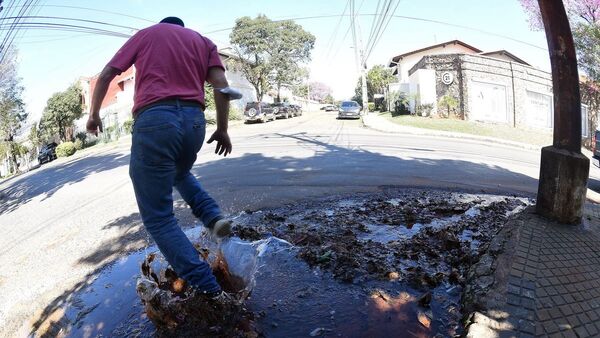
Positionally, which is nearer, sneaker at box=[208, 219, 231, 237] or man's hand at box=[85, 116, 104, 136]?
man's hand at box=[85, 116, 104, 136]

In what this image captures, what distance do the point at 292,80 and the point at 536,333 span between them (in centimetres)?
4411

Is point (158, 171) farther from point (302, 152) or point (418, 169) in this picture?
point (302, 152)

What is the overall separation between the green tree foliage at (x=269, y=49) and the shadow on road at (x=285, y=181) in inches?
1199

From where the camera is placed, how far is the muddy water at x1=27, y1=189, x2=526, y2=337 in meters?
2.41

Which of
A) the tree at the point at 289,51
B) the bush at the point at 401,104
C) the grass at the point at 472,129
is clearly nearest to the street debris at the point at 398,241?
the grass at the point at 472,129

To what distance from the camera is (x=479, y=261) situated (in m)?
3.01

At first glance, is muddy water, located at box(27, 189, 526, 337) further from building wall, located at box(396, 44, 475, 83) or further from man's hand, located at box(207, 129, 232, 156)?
building wall, located at box(396, 44, 475, 83)

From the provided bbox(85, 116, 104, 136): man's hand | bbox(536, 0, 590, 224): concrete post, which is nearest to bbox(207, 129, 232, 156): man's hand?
bbox(85, 116, 104, 136): man's hand

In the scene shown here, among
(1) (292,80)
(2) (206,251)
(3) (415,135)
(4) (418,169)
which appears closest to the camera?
(2) (206,251)

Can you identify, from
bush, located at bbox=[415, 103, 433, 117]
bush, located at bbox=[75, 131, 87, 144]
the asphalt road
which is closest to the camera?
the asphalt road

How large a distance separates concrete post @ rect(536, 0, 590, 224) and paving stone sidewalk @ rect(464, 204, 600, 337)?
0.47m

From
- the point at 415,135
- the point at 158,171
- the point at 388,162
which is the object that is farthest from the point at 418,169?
the point at 415,135

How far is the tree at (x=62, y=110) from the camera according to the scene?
38.5 metres

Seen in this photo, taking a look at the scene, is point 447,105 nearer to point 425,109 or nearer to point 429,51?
point 425,109
